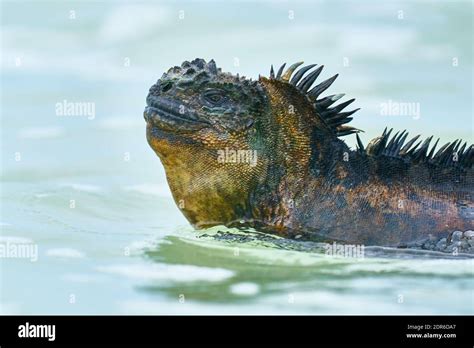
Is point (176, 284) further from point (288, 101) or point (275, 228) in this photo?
point (288, 101)

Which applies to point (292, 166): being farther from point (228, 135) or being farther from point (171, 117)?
point (171, 117)

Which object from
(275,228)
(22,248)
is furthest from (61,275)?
(275,228)
